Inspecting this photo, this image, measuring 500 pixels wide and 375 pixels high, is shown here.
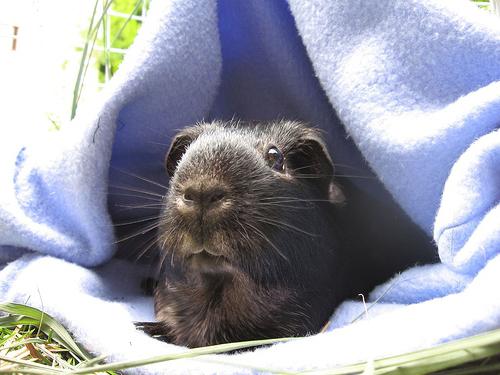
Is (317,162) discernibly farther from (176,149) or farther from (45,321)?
(45,321)

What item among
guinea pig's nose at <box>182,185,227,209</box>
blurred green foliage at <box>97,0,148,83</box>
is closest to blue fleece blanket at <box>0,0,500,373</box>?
guinea pig's nose at <box>182,185,227,209</box>

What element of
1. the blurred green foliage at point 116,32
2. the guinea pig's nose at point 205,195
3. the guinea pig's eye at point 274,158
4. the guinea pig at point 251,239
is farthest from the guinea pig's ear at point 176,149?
the blurred green foliage at point 116,32

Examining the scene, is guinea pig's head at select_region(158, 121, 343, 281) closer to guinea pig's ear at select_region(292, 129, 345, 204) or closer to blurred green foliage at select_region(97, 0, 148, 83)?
guinea pig's ear at select_region(292, 129, 345, 204)

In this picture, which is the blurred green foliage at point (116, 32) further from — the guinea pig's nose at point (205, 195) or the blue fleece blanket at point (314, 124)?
the guinea pig's nose at point (205, 195)

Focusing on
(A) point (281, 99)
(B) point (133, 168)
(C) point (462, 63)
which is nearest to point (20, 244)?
(B) point (133, 168)

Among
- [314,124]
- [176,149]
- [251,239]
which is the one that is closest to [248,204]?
[251,239]
